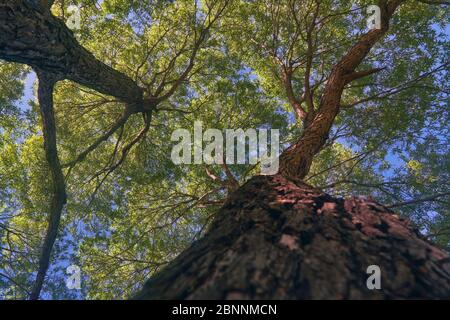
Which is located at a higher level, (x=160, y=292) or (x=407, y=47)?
(x=407, y=47)

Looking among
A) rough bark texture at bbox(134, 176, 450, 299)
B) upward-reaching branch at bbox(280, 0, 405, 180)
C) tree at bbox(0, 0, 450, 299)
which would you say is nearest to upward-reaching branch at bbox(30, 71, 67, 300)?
tree at bbox(0, 0, 450, 299)

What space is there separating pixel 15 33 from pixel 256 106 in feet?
19.3

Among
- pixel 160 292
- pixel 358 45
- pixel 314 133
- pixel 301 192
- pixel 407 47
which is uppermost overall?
pixel 407 47

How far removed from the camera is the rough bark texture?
1.67 metres

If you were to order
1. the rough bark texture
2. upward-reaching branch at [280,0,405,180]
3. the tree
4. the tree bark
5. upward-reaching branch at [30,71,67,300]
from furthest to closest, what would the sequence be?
upward-reaching branch at [280,0,405,180] → upward-reaching branch at [30,71,67,300] → the tree bark → the tree → the rough bark texture

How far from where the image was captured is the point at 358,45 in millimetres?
5621

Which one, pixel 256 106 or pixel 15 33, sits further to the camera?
pixel 256 106

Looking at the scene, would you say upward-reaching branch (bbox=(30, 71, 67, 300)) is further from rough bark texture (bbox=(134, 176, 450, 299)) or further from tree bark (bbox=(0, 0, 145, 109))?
rough bark texture (bbox=(134, 176, 450, 299))

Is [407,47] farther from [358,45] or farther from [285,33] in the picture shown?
[358,45]

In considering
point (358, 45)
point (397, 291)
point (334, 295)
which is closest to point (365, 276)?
point (397, 291)

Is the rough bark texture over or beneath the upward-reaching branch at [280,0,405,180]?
beneath

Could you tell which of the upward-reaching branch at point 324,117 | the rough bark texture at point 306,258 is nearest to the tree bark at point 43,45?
the rough bark texture at point 306,258

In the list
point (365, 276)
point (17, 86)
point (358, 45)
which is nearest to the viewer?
point (365, 276)

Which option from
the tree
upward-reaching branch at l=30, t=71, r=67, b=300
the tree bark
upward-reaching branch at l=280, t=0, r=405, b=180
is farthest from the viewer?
upward-reaching branch at l=280, t=0, r=405, b=180
